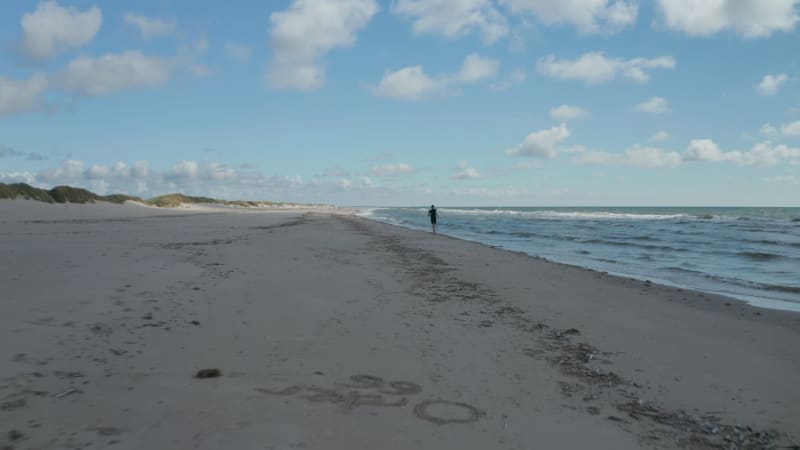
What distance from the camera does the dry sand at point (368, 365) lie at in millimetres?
3477

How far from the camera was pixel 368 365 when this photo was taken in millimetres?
4902

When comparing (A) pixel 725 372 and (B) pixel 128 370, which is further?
(A) pixel 725 372

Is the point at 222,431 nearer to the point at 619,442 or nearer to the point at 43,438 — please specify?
the point at 43,438

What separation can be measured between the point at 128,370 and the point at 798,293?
44.9 ft

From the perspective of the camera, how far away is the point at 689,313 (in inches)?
326

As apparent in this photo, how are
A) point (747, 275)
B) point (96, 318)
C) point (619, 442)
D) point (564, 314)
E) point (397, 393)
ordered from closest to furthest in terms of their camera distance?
point (619, 442), point (397, 393), point (96, 318), point (564, 314), point (747, 275)

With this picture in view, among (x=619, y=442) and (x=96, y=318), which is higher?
(x=96, y=318)

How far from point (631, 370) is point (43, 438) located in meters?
5.31

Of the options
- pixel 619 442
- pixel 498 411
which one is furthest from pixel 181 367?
pixel 619 442

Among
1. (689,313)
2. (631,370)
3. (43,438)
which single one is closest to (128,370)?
(43,438)

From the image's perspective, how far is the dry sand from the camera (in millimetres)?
3477

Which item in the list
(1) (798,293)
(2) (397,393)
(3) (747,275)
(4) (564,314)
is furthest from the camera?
(3) (747,275)

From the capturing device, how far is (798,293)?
11094 millimetres

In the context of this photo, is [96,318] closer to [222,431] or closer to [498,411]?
[222,431]
